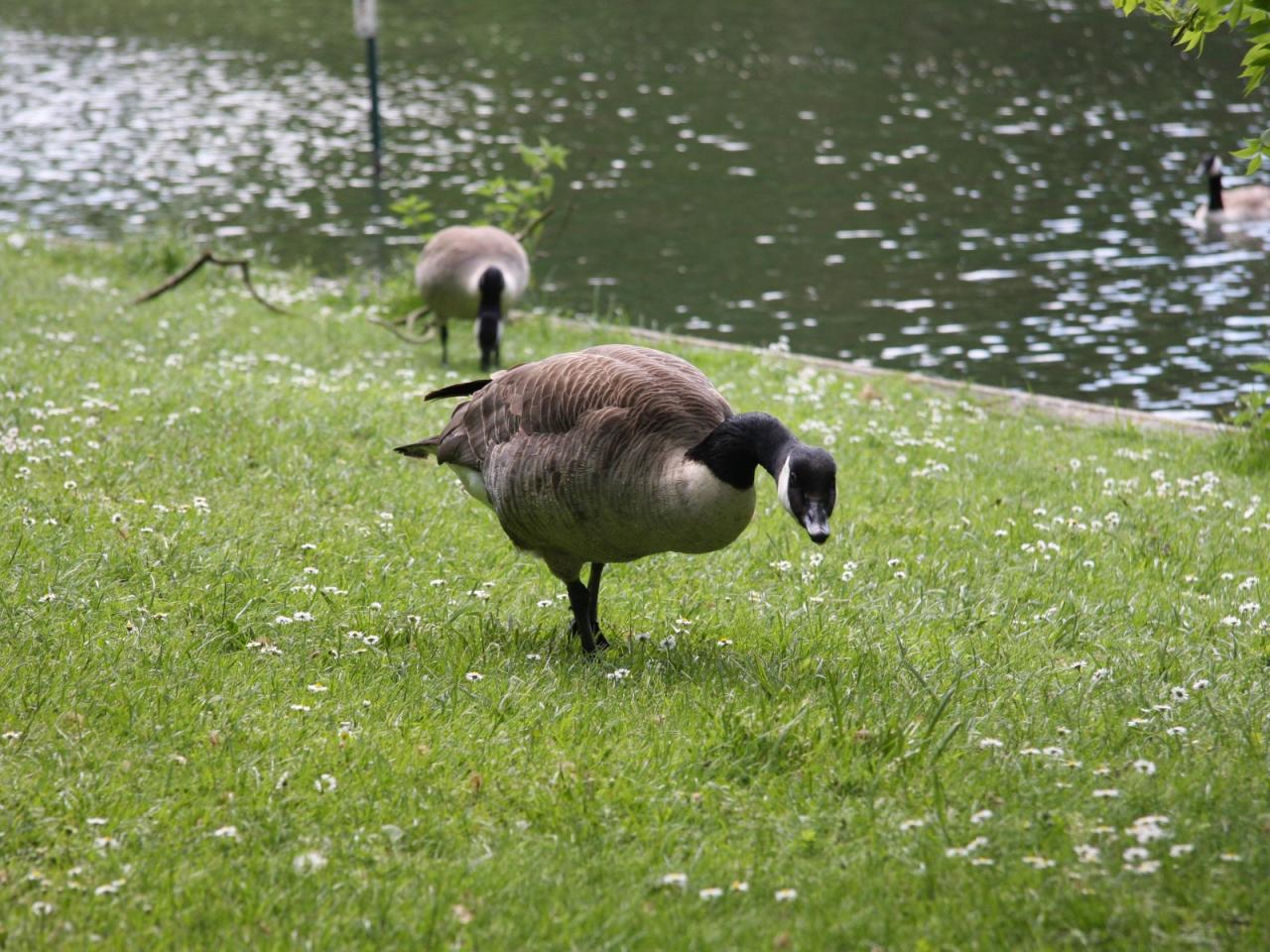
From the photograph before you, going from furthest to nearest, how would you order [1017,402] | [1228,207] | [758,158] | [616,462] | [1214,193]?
[758,158], [1228,207], [1214,193], [1017,402], [616,462]

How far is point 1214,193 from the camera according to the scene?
20.3m

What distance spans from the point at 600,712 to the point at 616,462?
3.03ft

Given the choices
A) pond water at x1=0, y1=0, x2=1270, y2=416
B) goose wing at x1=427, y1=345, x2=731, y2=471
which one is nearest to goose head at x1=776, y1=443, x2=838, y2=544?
goose wing at x1=427, y1=345, x2=731, y2=471

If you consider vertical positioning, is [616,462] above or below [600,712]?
above

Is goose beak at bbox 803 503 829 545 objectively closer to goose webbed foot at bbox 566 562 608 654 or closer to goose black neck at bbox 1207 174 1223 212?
goose webbed foot at bbox 566 562 608 654

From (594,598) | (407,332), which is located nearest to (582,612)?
(594,598)

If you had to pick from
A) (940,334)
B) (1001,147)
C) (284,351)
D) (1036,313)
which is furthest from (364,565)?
(1001,147)

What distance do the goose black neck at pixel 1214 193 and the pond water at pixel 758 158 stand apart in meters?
0.43

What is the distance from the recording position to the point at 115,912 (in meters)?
3.72

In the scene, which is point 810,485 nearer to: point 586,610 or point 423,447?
point 586,610

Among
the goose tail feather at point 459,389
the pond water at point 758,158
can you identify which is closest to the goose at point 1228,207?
the pond water at point 758,158

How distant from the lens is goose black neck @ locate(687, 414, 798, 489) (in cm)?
493

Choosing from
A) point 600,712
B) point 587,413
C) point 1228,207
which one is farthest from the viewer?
point 1228,207

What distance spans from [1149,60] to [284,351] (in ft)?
85.9
